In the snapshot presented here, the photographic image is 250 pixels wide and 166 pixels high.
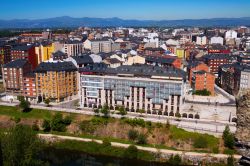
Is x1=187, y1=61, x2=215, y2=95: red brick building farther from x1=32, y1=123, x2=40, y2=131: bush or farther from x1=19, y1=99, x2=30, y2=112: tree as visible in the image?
x1=19, y1=99, x2=30, y2=112: tree

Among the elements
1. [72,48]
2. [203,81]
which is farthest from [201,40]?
[203,81]

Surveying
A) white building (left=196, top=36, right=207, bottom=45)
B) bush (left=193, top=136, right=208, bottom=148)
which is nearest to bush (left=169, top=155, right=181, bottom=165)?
bush (left=193, top=136, right=208, bottom=148)

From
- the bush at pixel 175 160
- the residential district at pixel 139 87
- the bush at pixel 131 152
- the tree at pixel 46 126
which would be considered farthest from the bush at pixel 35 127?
the bush at pixel 175 160

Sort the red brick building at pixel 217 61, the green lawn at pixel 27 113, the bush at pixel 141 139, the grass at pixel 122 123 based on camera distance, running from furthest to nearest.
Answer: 1. the red brick building at pixel 217 61
2. the green lawn at pixel 27 113
3. the bush at pixel 141 139
4. the grass at pixel 122 123

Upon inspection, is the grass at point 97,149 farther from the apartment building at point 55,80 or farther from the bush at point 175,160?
the apartment building at point 55,80

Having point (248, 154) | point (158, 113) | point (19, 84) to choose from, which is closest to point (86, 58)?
point (19, 84)

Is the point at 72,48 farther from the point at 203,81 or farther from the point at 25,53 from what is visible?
the point at 203,81
